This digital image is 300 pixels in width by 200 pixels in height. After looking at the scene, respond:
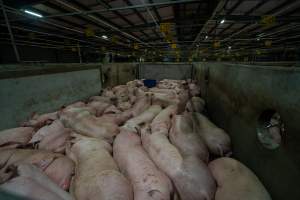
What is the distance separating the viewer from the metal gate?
4471 millimetres

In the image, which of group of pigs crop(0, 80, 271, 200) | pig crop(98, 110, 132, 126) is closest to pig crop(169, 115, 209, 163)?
group of pigs crop(0, 80, 271, 200)

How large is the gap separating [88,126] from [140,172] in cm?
80

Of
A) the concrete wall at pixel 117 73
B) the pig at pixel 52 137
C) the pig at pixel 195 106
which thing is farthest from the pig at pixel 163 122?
the concrete wall at pixel 117 73

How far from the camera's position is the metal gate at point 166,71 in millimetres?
4471

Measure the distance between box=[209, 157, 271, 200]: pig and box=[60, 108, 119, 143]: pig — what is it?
881 mm

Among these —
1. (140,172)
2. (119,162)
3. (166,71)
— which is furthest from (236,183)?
(166,71)

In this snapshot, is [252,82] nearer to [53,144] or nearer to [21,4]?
[53,144]

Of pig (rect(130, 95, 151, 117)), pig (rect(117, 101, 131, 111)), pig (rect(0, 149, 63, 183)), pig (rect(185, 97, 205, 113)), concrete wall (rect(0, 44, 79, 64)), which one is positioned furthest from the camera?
concrete wall (rect(0, 44, 79, 64))

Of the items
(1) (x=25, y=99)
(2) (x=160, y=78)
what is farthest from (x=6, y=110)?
(2) (x=160, y=78)

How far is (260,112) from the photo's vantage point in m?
0.96

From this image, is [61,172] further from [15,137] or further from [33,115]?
[33,115]

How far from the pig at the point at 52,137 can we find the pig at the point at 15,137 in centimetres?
7

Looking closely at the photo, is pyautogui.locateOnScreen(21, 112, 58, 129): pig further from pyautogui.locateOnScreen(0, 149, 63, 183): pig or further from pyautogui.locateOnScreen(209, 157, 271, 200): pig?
pyautogui.locateOnScreen(209, 157, 271, 200): pig

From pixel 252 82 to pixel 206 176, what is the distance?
2.26 feet
